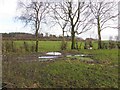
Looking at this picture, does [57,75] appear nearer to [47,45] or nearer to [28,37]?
[28,37]

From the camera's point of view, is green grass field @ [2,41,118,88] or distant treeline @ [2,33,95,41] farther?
distant treeline @ [2,33,95,41]

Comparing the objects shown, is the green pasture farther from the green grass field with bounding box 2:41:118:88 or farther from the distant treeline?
the green grass field with bounding box 2:41:118:88

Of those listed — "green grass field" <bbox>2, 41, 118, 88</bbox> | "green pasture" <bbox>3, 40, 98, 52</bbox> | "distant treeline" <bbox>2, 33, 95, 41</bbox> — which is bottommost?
"green grass field" <bbox>2, 41, 118, 88</bbox>

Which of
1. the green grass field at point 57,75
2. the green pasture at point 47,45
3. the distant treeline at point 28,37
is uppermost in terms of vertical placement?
the distant treeline at point 28,37

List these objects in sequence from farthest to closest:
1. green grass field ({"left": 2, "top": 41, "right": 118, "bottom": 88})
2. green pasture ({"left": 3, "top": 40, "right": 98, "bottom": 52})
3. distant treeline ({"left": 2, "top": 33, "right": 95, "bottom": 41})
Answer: green pasture ({"left": 3, "top": 40, "right": 98, "bottom": 52})
distant treeline ({"left": 2, "top": 33, "right": 95, "bottom": 41})
green grass field ({"left": 2, "top": 41, "right": 118, "bottom": 88})

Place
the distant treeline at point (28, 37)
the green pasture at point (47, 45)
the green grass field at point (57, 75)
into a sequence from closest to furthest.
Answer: the green grass field at point (57, 75), the distant treeline at point (28, 37), the green pasture at point (47, 45)

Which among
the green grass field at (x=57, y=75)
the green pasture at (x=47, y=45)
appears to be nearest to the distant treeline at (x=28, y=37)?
the green pasture at (x=47, y=45)

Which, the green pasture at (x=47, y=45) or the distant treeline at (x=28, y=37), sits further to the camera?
the green pasture at (x=47, y=45)

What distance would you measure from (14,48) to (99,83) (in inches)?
484

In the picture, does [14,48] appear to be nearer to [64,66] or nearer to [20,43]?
[20,43]

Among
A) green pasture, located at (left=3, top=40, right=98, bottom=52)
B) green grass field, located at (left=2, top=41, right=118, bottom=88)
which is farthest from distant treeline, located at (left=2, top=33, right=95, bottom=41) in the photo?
green grass field, located at (left=2, top=41, right=118, bottom=88)

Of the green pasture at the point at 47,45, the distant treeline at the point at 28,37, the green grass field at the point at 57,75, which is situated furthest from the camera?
the green pasture at the point at 47,45

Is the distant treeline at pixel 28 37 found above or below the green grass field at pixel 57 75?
above

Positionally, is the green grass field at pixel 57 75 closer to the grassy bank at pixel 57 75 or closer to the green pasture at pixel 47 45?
the grassy bank at pixel 57 75
